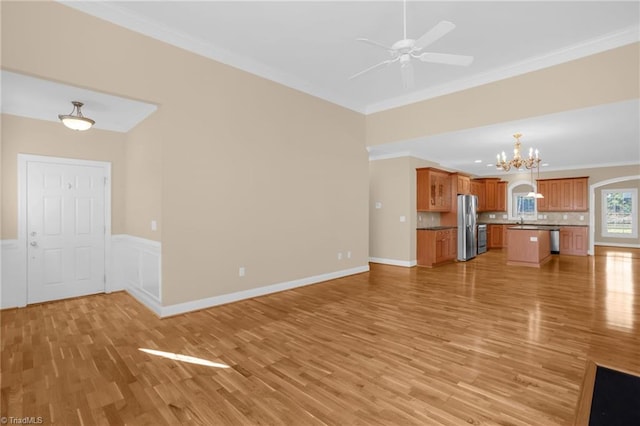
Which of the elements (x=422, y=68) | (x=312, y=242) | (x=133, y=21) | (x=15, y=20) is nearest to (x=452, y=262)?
(x=312, y=242)

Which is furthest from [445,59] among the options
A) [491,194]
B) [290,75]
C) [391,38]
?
[491,194]

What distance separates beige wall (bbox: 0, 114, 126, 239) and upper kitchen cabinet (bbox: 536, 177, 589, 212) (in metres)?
12.4

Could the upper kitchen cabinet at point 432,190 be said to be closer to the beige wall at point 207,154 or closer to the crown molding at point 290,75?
the crown molding at point 290,75

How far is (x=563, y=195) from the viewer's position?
10.0 m

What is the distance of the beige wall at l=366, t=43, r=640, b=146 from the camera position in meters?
3.79

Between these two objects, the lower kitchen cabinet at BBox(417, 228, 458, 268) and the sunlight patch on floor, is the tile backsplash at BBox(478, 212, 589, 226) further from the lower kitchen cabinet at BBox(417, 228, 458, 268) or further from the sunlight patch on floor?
the sunlight patch on floor

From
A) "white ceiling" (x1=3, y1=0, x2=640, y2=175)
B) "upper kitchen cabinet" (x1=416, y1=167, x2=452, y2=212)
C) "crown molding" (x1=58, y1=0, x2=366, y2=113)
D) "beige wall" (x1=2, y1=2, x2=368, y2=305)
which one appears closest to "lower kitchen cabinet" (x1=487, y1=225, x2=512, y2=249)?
"upper kitchen cabinet" (x1=416, y1=167, x2=452, y2=212)

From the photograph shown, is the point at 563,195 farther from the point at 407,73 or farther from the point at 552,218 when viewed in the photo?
the point at 407,73

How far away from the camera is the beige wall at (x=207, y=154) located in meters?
3.09

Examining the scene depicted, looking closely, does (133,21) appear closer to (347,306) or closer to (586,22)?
(347,306)

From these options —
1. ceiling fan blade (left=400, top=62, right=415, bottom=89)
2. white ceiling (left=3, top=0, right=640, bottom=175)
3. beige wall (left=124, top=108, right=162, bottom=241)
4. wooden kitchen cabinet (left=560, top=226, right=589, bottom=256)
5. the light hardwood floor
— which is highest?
white ceiling (left=3, top=0, right=640, bottom=175)

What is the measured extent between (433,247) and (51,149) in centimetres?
761

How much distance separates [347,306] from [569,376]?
241cm

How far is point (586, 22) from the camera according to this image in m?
3.50
